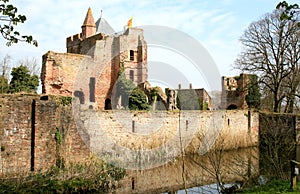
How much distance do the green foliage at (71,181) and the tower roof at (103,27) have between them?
28.3 meters

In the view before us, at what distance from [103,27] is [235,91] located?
17.7 meters

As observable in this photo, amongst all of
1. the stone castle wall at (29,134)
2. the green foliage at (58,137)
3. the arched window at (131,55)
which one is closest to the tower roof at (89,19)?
the arched window at (131,55)

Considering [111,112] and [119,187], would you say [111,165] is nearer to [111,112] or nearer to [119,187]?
[119,187]

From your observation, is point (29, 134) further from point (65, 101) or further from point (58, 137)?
point (65, 101)

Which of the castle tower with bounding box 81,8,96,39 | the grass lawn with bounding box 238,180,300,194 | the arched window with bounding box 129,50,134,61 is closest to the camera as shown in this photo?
the grass lawn with bounding box 238,180,300,194

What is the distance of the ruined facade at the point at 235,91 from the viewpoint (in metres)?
27.9

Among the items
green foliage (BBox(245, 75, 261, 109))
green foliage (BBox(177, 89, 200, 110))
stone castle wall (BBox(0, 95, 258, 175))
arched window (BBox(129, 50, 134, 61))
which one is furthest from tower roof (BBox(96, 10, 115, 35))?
stone castle wall (BBox(0, 95, 258, 175))

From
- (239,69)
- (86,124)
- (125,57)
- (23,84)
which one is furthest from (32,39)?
(125,57)

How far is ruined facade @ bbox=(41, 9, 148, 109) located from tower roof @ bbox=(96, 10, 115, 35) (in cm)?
644

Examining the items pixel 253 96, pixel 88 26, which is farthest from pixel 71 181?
pixel 88 26

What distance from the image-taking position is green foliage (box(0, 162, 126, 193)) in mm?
9539

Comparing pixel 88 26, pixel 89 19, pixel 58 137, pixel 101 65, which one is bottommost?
pixel 58 137

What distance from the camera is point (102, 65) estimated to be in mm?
→ 29719

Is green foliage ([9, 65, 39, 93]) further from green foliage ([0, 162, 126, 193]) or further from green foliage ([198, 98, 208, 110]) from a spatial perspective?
green foliage ([198, 98, 208, 110])
